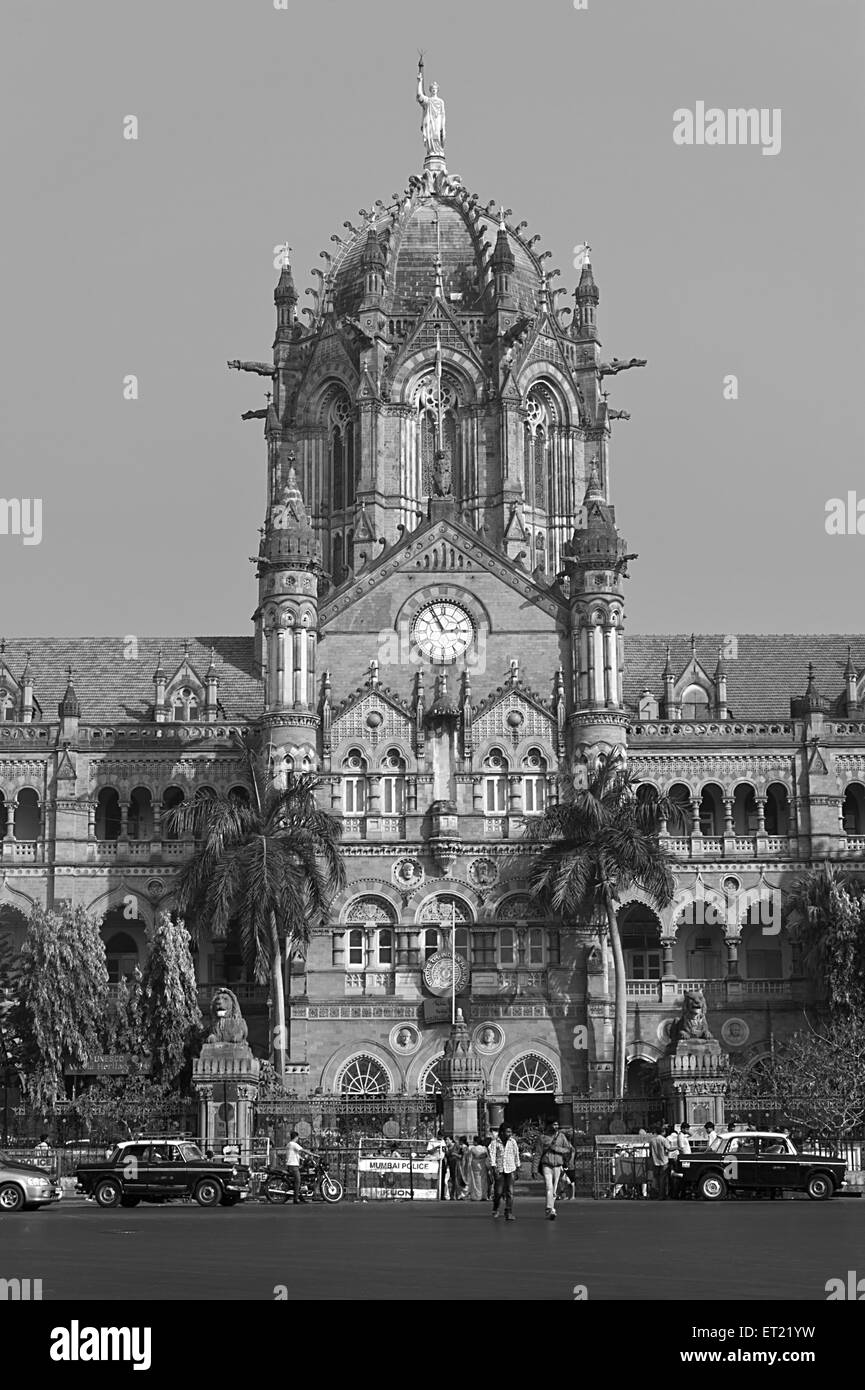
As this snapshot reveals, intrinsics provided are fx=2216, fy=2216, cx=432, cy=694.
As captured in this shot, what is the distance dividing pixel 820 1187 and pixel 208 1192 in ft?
46.7

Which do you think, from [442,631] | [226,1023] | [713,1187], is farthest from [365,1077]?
[713,1187]

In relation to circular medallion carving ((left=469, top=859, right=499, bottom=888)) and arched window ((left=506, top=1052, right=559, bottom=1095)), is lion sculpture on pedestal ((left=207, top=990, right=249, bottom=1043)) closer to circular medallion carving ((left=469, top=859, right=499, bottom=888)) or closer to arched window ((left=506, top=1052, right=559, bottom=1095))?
arched window ((left=506, top=1052, right=559, bottom=1095))

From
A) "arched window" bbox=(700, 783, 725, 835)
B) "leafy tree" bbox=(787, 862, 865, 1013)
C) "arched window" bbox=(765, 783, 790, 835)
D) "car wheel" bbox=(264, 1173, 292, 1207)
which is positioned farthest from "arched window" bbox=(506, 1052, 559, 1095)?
"car wheel" bbox=(264, 1173, 292, 1207)

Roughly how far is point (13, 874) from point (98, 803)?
5.08 meters

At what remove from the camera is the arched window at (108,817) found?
96.3 meters

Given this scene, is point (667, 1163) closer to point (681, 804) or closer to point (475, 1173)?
point (475, 1173)

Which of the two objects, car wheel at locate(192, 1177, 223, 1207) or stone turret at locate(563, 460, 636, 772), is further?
stone turret at locate(563, 460, 636, 772)

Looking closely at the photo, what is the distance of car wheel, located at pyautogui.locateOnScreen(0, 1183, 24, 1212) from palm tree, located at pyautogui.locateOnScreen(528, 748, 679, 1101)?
38.9 metres

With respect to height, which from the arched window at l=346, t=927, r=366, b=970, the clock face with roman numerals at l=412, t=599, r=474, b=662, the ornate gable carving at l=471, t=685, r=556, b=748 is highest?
the clock face with roman numerals at l=412, t=599, r=474, b=662

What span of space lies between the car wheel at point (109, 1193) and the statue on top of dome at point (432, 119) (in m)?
77.4

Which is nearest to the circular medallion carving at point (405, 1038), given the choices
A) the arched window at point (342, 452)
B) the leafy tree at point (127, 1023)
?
the leafy tree at point (127, 1023)

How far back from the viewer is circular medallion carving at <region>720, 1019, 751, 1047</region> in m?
89.6

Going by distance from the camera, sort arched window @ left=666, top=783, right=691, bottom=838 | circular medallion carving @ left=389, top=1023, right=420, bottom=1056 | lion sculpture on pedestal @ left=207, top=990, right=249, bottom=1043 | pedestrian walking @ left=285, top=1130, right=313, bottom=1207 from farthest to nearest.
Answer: arched window @ left=666, top=783, right=691, bottom=838 → circular medallion carving @ left=389, top=1023, right=420, bottom=1056 → lion sculpture on pedestal @ left=207, top=990, right=249, bottom=1043 → pedestrian walking @ left=285, top=1130, right=313, bottom=1207
